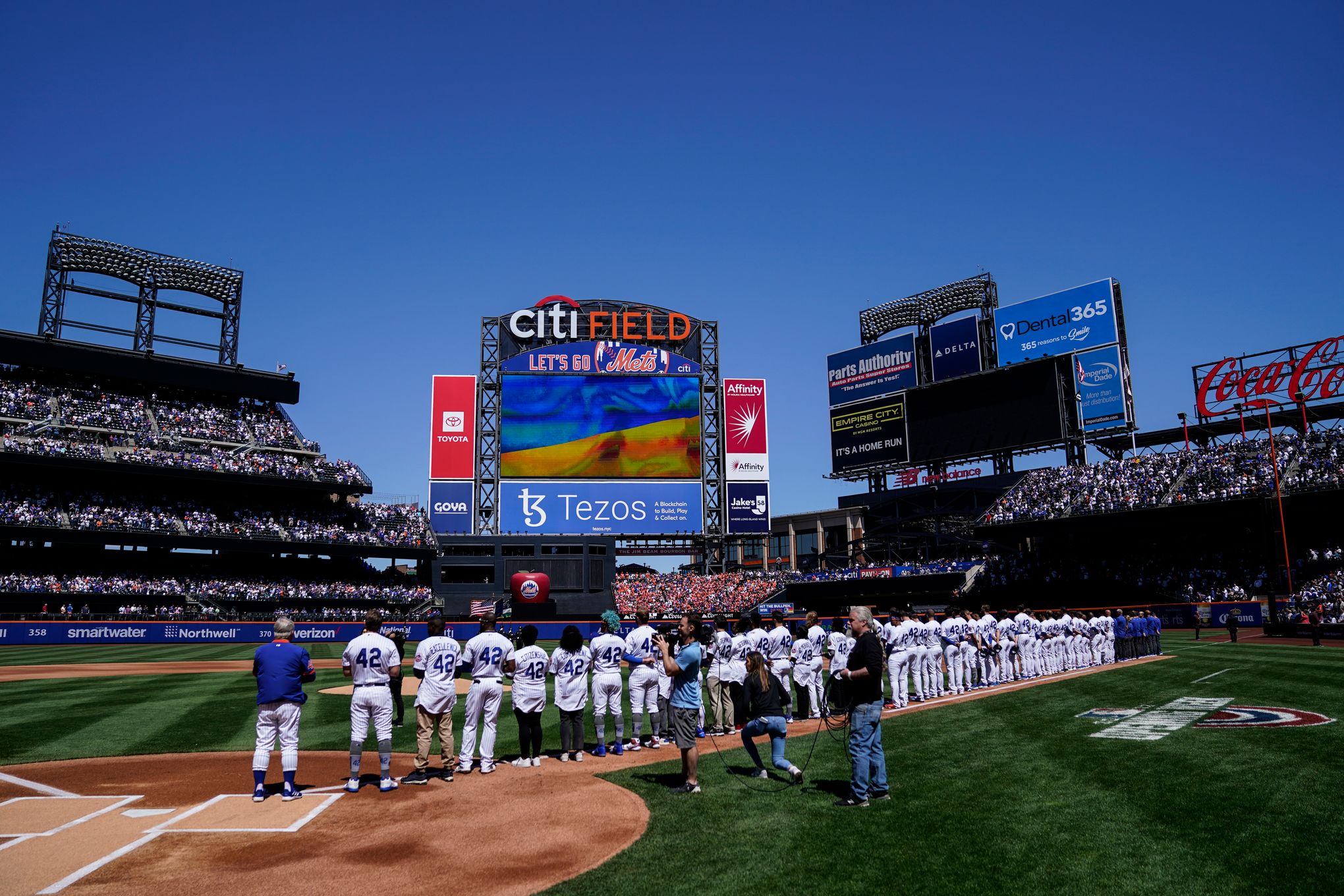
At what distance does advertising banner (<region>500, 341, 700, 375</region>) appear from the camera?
61969 millimetres

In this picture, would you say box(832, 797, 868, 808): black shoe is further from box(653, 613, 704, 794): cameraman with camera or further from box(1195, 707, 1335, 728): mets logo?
box(1195, 707, 1335, 728): mets logo

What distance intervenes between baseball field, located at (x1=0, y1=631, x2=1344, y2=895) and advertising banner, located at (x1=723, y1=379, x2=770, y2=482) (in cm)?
4840

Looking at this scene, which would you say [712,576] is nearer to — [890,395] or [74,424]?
[890,395]

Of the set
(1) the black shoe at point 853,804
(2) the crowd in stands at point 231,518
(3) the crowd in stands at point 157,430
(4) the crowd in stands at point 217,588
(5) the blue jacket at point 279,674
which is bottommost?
(1) the black shoe at point 853,804

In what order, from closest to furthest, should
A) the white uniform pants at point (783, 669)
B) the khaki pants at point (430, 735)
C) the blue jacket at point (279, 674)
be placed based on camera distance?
the blue jacket at point (279, 674), the khaki pants at point (430, 735), the white uniform pants at point (783, 669)

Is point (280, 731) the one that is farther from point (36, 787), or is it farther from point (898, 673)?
point (898, 673)

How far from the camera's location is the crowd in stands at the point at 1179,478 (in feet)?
140

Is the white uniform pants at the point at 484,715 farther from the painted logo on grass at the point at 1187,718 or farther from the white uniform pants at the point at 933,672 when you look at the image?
the white uniform pants at the point at 933,672

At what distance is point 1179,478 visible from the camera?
47.8m

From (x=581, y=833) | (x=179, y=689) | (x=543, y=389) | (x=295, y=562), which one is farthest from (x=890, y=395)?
(x=581, y=833)

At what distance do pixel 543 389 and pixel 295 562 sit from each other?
19.9 metres

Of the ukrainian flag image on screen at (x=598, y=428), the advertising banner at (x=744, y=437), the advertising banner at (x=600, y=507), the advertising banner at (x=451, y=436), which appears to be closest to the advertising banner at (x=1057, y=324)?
the advertising banner at (x=744, y=437)

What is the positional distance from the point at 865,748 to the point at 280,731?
21.4ft

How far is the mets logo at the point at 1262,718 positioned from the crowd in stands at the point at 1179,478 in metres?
33.2
